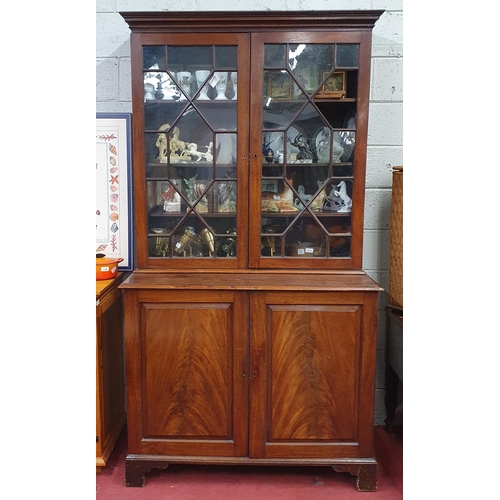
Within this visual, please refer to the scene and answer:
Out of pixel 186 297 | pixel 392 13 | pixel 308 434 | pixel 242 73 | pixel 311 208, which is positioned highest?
pixel 392 13

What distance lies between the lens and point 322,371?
6.13 ft

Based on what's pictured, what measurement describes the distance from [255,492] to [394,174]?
1.51 m

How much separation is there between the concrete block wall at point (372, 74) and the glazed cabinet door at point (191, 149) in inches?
16.6

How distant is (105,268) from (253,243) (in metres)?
0.70

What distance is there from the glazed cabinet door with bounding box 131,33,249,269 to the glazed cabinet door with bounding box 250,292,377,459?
329 mm

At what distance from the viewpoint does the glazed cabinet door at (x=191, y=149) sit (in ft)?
6.14

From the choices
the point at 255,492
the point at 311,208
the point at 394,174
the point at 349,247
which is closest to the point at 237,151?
the point at 311,208

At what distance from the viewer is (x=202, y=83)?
1.89 metres

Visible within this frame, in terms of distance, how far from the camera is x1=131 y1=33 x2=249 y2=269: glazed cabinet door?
73.6 inches

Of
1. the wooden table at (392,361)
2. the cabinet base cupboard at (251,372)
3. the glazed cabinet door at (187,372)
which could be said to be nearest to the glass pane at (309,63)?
the cabinet base cupboard at (251,372)

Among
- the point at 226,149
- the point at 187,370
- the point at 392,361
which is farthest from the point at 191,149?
the point at 392,361

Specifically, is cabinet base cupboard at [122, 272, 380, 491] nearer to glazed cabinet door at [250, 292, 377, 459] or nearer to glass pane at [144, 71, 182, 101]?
glazed cabinet door at [250, 292, 377, 459]

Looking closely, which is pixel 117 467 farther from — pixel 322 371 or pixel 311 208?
pixel 311 208

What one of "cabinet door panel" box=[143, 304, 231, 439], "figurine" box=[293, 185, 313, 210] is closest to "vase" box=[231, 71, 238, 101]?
"figurine" box=[293, 185, 313, 210]
